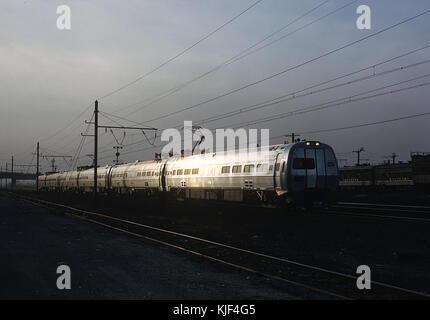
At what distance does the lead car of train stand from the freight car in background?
25.8 m

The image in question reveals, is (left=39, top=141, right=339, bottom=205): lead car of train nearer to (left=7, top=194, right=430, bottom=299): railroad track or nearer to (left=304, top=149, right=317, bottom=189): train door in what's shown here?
(left=304, top=149, right=317, bottom=189): train door

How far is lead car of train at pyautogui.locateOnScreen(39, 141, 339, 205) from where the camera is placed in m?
21.6

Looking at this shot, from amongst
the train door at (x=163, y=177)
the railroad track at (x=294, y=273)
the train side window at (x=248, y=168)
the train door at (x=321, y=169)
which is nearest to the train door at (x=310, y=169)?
the train door at (x=321, y=169)

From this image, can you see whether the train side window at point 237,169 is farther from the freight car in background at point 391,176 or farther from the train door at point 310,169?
the freight car in background at point 391,176

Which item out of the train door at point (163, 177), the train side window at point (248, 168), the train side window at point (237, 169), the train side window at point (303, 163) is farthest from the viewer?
the train door at point (163, 177)

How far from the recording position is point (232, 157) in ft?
85.5

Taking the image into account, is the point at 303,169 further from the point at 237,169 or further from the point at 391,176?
the point at 391,176

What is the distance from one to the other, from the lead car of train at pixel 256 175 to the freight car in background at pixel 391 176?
25.8 meters

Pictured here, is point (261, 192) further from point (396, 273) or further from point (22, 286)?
point (22, 286)

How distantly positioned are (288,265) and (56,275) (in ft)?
16.6

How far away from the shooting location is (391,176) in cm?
4997

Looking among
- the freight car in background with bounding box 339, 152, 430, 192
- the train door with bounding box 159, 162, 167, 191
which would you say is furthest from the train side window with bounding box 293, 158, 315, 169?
the freight car in background with bounding box 339, 152, 430, 192

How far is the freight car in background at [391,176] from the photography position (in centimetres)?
4516

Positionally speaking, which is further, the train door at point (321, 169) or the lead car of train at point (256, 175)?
the train door at point (321, 169)
